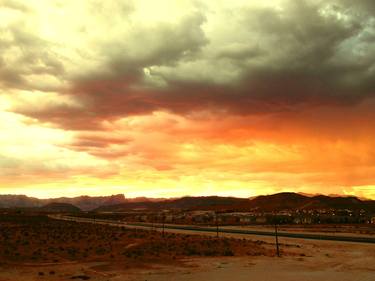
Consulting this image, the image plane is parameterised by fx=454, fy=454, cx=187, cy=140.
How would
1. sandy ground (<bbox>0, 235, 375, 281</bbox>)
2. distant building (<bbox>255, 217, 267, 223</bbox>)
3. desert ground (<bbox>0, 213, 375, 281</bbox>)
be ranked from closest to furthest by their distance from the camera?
sandy ground (<bbox>0, 235, 375, 281</bbox>)
desert ground (<bbox>0, 213, 375, 281</bbox>)
distant building (<bbox>255, 217, 267, 223</bbox>)

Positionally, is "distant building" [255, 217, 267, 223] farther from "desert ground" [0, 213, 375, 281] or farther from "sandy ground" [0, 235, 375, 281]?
"sandy ground" [0, 235, 375, 281]

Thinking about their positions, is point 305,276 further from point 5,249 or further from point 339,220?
point 339,220

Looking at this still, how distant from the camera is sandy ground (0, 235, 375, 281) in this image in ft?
104

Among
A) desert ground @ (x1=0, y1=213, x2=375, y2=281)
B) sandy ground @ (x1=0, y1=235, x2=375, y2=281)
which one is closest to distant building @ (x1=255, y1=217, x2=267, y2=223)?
desert ground @ (x1=0, y1=213, x2=375, y2=281)

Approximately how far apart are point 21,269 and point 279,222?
10106 centimetres

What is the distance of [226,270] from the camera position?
35.4 metres

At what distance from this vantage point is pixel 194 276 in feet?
106

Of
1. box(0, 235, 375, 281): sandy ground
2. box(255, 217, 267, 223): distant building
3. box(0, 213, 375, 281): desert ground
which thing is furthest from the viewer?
box(255, 217, 267, 223): distant building

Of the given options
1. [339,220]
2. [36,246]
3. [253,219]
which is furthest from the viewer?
[253,219]

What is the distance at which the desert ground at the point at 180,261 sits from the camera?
107 feet

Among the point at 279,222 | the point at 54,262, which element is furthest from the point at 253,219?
the point at 54,262

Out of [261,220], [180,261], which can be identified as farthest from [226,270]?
[261,220]

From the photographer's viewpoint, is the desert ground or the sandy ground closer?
the sandy ground

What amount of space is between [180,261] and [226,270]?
6.50 metres
